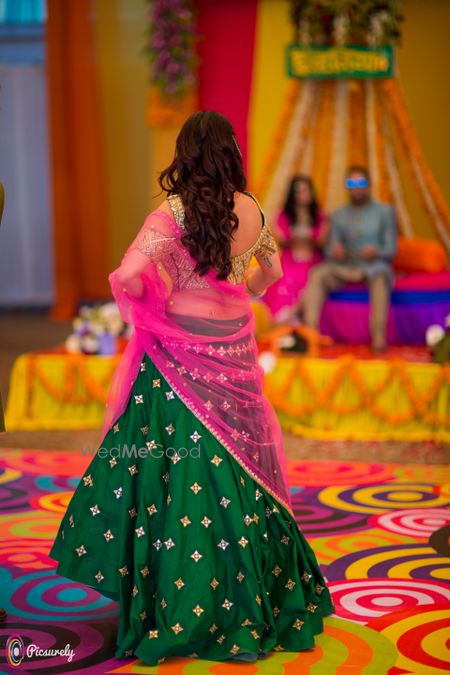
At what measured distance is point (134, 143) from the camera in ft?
31.8

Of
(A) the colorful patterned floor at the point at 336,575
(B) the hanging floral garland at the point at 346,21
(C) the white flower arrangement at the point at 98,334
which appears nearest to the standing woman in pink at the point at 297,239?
(B) the hanging floral garland at the point at 346,21

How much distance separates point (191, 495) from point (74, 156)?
720cm

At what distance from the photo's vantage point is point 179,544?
2543 mm

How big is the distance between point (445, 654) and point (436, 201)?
4.94 metres

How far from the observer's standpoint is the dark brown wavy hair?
2.55 metres

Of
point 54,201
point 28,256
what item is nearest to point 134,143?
point 54,201

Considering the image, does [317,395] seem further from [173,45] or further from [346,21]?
[173,45]

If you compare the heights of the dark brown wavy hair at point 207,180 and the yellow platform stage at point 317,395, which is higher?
the dark brown wavy hair at point 207,180

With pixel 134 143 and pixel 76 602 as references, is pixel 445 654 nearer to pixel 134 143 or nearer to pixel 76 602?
pixel 76 602

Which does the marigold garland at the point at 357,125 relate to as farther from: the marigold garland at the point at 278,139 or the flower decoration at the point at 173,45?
the flower decoration at the point at 173,45

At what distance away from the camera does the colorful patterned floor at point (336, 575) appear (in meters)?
2.59
